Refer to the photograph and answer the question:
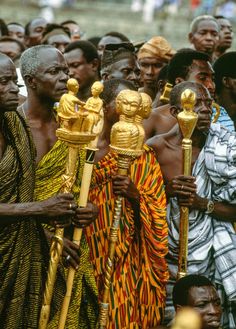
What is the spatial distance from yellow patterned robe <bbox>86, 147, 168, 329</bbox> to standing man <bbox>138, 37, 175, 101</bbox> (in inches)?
102

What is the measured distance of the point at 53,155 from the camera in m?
5.82

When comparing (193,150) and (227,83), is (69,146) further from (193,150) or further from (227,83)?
(227,83)

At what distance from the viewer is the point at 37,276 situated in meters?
5.75

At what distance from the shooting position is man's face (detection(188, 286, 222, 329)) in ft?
18.9

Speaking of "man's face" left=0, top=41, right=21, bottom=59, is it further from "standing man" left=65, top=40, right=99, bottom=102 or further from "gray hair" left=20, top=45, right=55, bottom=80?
"gray hair" left=20, top=45, right=55, bottom=80

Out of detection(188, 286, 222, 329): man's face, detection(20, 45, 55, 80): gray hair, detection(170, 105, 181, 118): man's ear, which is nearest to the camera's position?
detection(188, 286, 222, 329): man's face

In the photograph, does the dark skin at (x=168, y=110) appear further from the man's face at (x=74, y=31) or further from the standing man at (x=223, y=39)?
the man's face at (x=74, y=31)

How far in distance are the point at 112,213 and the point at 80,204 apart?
57 cm

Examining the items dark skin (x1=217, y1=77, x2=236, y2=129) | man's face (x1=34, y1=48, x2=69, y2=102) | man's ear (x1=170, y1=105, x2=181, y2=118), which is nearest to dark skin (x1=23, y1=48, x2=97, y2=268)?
man's face (x1=34, y1=48, x2=69, y2=102)

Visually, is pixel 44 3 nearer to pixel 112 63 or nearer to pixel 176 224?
pixel 112 63

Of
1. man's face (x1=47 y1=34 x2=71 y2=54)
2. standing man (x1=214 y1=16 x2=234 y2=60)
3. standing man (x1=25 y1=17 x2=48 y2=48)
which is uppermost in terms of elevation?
man's face (x1=47 y1=34 x2=71 y2=54)

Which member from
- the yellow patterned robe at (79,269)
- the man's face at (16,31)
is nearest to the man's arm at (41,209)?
the yellow patterned robe at (79,269)

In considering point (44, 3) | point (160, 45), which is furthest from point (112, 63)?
point (44, 3)

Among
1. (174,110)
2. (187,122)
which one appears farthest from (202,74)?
(187,122)
